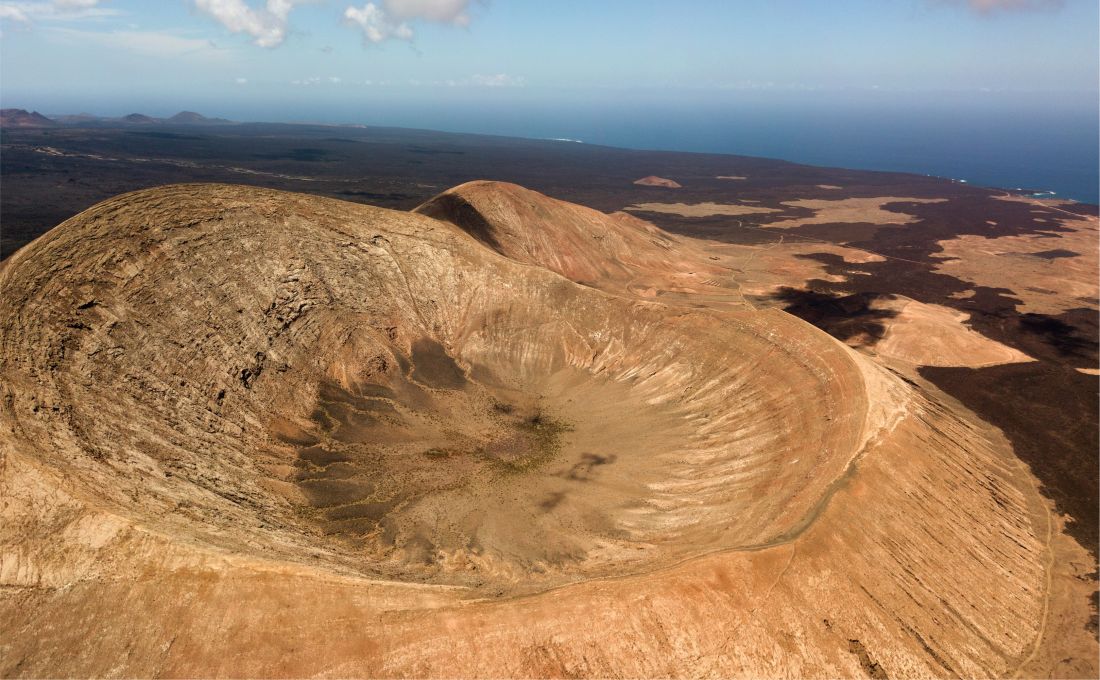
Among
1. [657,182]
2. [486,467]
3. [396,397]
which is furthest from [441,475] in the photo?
[657,182]

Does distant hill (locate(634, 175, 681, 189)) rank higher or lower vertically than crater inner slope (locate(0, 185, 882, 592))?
higher

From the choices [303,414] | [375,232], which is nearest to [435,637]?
[303,414]

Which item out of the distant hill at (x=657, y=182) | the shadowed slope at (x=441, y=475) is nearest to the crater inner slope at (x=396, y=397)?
the shadowed slope at (x=441, y=475)

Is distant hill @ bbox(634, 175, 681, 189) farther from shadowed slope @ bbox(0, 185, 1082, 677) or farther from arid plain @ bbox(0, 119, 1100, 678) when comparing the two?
shadowed slope @ bbox(0, 185, 1082, 677)

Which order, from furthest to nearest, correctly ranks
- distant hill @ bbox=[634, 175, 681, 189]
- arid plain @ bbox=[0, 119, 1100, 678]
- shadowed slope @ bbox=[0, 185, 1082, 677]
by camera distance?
distant hill @ bbox=[634, 175, 681, 189] < arid plain @ bbox=[0, 119, 1100, 678] < shadowed slope @ bbox=[0, 185, 1082, 677]

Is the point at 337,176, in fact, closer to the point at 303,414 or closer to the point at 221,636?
the point at 303,414

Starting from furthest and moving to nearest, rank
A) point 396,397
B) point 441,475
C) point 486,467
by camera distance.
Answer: point 396,397 → point 486,467 → point 441,475

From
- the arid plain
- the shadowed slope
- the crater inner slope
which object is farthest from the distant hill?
the crater inner slope

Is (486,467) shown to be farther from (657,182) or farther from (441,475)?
(657,182)

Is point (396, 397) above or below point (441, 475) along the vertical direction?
above

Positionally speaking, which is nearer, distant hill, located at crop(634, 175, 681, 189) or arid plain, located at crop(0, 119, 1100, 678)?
arid plain, located at crop(0, 119, 1100, 678)
